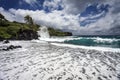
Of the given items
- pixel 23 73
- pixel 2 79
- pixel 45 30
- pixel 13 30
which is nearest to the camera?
pixel 2 79

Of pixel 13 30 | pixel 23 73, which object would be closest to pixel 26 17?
pixel 13 30

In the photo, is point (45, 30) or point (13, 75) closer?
point (13, 75)

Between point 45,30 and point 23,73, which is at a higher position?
point 45,30

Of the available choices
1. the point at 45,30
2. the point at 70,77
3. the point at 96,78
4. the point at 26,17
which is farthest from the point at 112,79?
the point at 26,17

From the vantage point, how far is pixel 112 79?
7672 millimetres

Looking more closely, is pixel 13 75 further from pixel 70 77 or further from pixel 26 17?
pixel 26 17

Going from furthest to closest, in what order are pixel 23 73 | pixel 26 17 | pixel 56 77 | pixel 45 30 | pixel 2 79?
pixel 26 17 < pixel 45 30 < pixel 23 73 < pixel 56 77 < pixel 2 79

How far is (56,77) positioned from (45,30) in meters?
73.0

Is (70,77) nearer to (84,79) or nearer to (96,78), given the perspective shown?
(84,79)

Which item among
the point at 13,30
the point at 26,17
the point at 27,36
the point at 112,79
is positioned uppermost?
the point at 26,17

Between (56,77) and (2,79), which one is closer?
(2,79)

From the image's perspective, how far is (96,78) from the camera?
25.4ft

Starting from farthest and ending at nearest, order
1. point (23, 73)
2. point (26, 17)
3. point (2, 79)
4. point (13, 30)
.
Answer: point (26, 17)
point (13, 30)
point (23, 73)
point (2, 79)

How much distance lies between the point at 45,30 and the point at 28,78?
7288 cm
